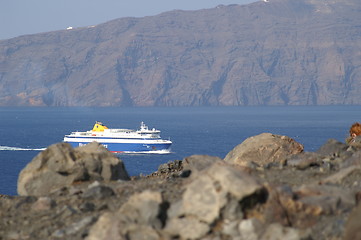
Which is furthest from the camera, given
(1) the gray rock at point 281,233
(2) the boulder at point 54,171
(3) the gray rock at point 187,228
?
(2) the boulder at point 54,171

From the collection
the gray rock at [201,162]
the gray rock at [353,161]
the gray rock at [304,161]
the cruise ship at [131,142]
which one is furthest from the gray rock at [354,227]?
the cruise ship at [131,142]

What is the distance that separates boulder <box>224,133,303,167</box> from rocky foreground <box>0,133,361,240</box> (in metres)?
4.34

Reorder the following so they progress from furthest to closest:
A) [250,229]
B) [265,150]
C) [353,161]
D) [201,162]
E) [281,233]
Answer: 1. [265,150]
2. [201,162]
3. [353,161]
4. [250,229]
5. [281,233]

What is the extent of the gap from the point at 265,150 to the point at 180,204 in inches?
328

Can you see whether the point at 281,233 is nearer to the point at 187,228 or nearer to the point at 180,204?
the point at 187,228

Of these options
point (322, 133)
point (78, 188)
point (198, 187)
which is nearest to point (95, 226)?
point (198, 187)

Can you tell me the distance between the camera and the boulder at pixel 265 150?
1656 centimetres

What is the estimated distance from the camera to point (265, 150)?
659 inches

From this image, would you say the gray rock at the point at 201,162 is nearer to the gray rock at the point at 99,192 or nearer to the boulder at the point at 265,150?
the gray rock at the point at 99,192

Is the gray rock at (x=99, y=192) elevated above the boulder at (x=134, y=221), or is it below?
below

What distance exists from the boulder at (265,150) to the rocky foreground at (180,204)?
4336 millimetres

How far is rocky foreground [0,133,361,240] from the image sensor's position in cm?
800

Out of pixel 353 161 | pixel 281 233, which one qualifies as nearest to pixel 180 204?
pixel 281 233

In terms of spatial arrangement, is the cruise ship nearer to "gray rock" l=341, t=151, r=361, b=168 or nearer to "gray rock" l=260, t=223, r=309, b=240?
"gray rock" l=341, t=151, r=361, b=168
